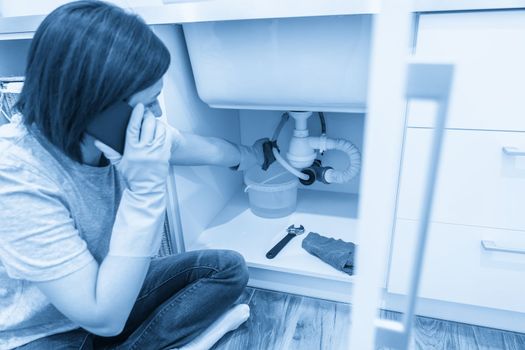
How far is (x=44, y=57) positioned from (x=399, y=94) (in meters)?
0.49

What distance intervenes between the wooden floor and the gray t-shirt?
40 cm

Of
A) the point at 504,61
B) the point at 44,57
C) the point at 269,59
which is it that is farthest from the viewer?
the point at 269,59

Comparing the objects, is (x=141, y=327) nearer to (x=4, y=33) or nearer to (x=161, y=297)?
(x=161, y=297)

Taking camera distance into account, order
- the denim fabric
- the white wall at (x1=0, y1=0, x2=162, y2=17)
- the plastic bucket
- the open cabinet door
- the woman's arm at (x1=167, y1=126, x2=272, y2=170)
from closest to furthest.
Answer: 1. the open cabinet door
2. the woman's arm at (x1=167, y1=126, x2=272, y2=170)
3. the denim fabric
4. the white wall at (x1=0, y1=0, x2=162, y2=17)
5. the plastic bucket

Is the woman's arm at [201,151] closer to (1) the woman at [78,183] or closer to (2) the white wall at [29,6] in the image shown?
(1) the woman at [78,183]

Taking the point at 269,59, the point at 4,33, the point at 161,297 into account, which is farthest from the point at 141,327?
the point at 4,33

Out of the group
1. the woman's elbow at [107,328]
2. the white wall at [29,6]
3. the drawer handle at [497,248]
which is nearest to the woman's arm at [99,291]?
the woman's elbow at [107,328]

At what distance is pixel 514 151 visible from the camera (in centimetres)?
65

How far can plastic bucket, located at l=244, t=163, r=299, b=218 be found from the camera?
1.16 metres

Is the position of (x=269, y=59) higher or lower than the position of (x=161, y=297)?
higher

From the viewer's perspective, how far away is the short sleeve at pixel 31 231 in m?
0.53

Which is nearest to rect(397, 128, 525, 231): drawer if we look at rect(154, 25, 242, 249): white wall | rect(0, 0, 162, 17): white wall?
rect(154, 25, 242, 249): white wall

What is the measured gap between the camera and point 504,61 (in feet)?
2.01

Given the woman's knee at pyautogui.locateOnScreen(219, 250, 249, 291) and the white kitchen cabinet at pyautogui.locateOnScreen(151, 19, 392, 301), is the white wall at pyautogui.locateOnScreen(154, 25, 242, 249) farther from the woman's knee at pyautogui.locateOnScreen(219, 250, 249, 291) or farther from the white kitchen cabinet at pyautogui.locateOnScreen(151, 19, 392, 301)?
the woman's knee at pyautogui.locateOnScreen(219, 250, 249, 291)
